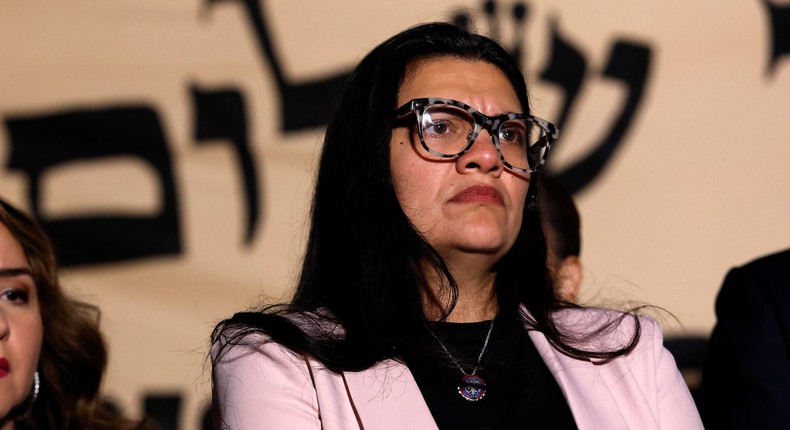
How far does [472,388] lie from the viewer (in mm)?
1690

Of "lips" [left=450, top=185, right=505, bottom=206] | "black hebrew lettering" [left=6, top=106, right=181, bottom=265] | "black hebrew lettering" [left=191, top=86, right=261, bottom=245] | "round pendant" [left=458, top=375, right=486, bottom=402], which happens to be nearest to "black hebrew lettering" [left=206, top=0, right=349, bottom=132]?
"black hebrew lettering" [left=191, top=86, right=261, bottom=245]

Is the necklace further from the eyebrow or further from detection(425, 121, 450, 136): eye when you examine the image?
the eyebrow

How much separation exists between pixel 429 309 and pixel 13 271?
1.00 metres

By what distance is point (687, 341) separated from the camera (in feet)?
9.00

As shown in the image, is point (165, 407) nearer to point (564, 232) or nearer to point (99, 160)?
point (99, 160)

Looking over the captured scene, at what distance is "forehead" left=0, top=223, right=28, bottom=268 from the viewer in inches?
91.4

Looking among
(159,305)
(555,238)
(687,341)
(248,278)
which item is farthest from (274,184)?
(687,341)

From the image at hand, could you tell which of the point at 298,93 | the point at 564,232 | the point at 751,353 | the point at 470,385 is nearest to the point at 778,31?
the point at 564,232

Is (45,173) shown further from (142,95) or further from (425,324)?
(425,324)

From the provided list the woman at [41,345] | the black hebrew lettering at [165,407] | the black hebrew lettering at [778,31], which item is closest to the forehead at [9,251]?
the woman at [41,345]

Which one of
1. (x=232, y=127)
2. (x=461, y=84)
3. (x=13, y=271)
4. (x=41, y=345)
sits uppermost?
(x=461, y=84)

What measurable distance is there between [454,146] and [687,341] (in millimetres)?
1252

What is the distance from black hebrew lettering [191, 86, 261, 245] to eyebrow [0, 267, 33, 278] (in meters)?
0.57

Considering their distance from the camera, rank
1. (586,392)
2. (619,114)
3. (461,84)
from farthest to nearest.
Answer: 1. (619,114)
2. (461,84)
3. (586,392)
